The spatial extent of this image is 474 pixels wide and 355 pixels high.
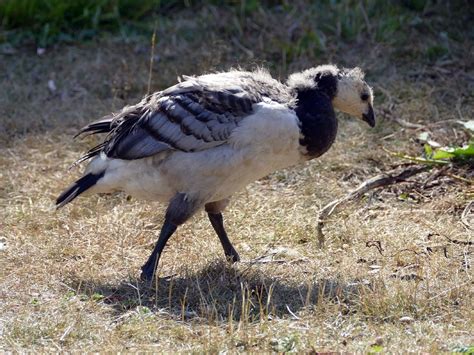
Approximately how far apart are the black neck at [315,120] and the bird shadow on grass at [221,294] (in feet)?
2.67

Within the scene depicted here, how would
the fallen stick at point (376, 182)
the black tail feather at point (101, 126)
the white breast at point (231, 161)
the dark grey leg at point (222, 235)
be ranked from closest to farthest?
1. the white breast at point (231, 161)
2. the dark grey leg at point (222, 235)
3. the black tail feather at point (101, 126)
4. the fallen stick at point (376, 182)

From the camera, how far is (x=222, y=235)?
245 inches

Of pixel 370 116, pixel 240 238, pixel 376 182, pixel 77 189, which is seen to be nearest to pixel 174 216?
pixel 77 189

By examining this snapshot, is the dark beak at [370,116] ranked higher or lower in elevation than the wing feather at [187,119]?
lower

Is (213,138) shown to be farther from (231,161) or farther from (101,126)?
(101,126)

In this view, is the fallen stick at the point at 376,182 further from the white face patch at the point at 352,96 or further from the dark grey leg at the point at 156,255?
the dark grey leg at the point at 156,255

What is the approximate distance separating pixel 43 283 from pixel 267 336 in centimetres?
157

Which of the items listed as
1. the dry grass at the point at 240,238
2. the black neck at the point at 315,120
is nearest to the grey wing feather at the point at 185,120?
the black neck at the point at 315,120

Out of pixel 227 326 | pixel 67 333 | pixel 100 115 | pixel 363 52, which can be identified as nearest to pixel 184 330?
pixel 227 326

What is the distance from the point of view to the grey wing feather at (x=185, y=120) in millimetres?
5770

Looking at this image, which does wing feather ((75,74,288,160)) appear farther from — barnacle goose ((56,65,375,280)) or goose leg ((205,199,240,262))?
goose leg ((205,199,240,262))

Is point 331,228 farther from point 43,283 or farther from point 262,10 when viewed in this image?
point 262,10

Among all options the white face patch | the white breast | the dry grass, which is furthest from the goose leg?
the white face patch

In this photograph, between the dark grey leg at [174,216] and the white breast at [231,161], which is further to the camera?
the dark grey leg at [174,216]
